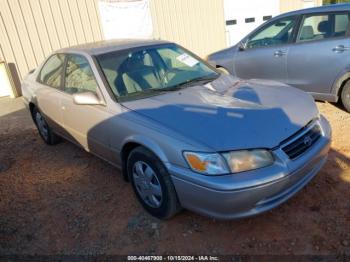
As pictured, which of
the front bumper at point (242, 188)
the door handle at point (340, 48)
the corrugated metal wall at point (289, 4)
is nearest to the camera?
the front bumper at point (242, 188)

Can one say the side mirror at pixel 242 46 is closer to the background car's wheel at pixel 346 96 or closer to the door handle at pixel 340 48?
the door handle at pixel 340 48

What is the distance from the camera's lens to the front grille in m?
2.60

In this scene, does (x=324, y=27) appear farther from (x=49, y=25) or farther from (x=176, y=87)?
(x=49, y=25)

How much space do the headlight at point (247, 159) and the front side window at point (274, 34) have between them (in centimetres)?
347

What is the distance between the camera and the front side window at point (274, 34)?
536 centimetres

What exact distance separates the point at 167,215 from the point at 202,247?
1.34 feet

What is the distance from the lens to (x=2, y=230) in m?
3.24

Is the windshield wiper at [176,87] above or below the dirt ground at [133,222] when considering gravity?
above

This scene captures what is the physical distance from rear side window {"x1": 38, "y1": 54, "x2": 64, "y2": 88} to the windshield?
3.19ft

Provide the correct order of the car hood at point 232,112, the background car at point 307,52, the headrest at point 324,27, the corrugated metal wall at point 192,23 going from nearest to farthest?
the car hood at point 232,112 < the background car at point 307,52 < the headrest at point 324,27 < the corrugated metal wall at point 192,23

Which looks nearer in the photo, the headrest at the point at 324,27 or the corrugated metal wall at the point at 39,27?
the headrest at the point at 324,27

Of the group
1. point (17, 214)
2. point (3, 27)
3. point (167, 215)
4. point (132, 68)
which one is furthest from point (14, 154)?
point (3, 27)

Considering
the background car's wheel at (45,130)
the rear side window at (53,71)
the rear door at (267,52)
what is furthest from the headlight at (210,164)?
the rear door at (267,52)

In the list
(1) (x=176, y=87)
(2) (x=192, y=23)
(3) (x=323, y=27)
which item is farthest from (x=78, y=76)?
(2) (x=192, y=23)
